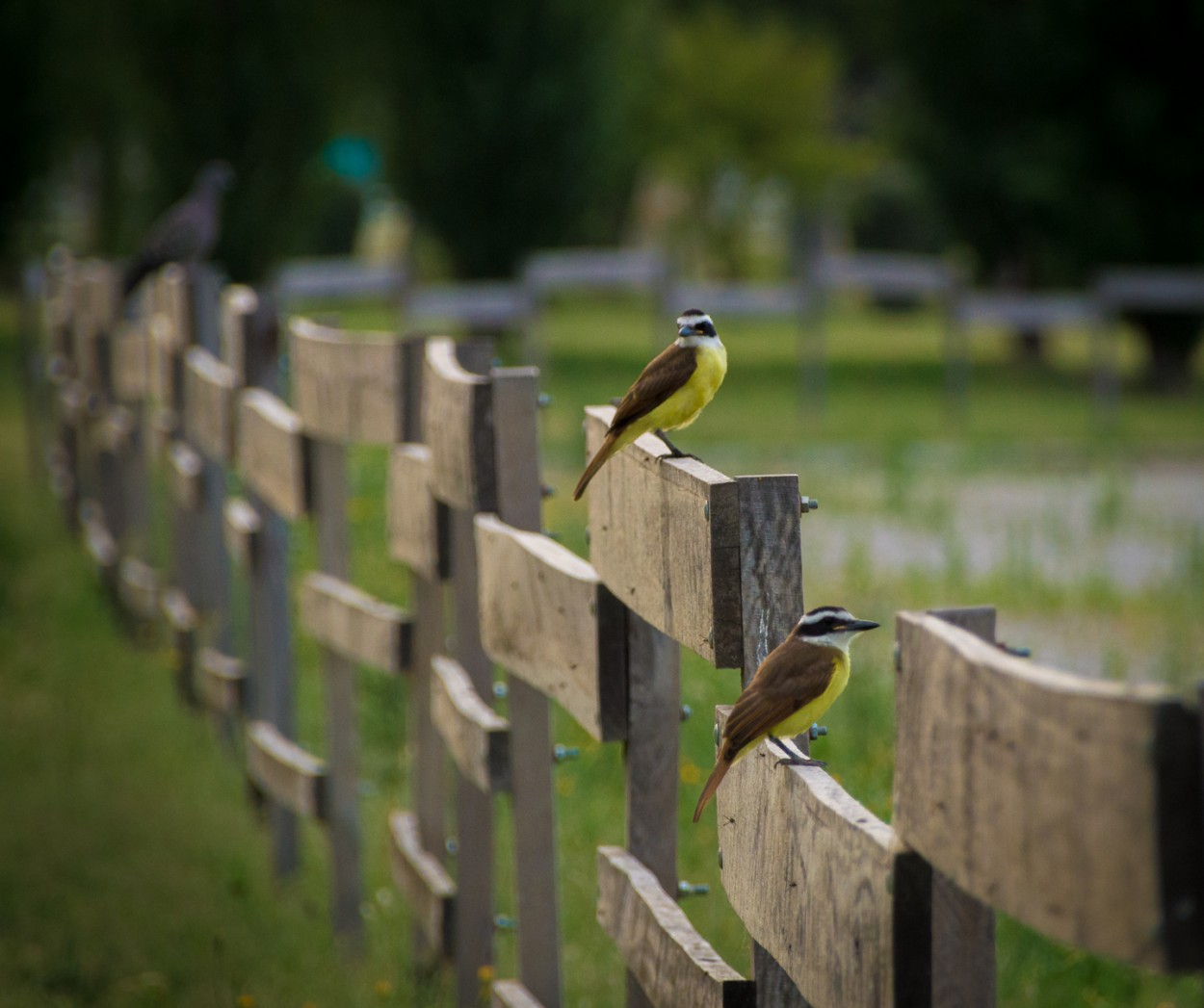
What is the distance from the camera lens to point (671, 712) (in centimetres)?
281

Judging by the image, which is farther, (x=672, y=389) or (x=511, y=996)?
(x=511, y=996)

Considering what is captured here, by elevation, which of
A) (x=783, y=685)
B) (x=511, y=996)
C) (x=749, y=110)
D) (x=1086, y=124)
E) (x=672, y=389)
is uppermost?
(x=749, y=110)

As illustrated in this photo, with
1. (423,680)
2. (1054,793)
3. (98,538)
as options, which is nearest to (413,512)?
(423,680)

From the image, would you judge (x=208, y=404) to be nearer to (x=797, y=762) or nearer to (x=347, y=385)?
(x=347, y=385)

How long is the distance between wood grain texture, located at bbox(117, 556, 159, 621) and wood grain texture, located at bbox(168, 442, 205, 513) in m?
0.66

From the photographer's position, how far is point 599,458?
2.83 m

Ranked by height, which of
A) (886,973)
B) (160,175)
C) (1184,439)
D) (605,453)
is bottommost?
(1184,439)

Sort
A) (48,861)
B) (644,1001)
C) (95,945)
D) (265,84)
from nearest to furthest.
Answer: (644,1001)
(95,945)
(48,861)
(265,84)

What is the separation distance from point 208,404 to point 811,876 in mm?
4595

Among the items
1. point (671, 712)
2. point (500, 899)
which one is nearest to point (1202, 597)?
point (500, 899)

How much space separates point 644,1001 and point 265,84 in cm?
2063

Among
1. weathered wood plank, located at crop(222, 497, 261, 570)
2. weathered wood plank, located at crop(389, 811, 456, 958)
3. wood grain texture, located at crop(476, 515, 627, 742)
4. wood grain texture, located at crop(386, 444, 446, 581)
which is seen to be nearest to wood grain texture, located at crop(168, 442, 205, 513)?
weathered wood plank, located at crop(222, 497, 261, 570)

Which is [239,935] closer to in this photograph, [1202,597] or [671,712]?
[671,712]

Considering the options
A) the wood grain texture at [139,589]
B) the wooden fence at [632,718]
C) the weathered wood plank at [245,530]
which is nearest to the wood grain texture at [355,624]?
the wooden fence at [632,718]
